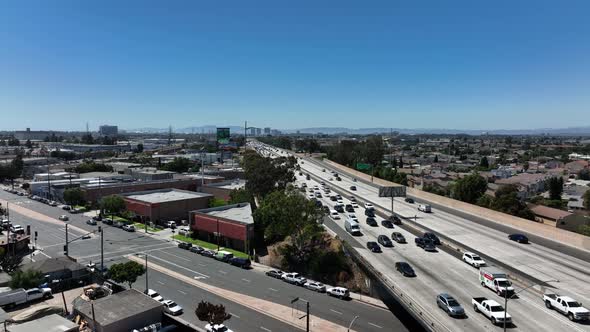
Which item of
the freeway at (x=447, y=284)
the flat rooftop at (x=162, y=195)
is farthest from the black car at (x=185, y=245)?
the freeway at (x=447, y=284)

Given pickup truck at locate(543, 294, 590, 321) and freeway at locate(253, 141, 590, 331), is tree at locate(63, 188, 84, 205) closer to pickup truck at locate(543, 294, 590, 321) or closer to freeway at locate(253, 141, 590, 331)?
freeway at locate(253, 141, 590, 331)

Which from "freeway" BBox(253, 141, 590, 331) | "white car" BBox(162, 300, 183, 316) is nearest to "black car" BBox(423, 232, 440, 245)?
"freeway" BBox(253, 141, 590, 331)

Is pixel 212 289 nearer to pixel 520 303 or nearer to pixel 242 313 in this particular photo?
pixel 242 313

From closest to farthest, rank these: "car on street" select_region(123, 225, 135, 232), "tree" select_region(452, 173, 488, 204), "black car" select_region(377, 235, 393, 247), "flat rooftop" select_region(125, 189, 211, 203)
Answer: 1. "black car" select_region(377, 235, 393, 247)
2. "car on street" select_region(123, 225, 135, 232)
3. "flat rooftop" select_region(125, 189, 211, 203)
4. "tree" select_region(452, 173, 488, 204)

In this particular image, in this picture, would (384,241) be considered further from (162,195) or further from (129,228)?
(162,195)

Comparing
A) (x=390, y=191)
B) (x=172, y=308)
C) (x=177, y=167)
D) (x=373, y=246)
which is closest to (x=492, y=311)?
(x=373, y=246)

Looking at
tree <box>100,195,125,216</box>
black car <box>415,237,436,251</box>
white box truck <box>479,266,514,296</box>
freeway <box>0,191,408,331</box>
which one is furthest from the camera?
tree <box>100,195,125,216</box>

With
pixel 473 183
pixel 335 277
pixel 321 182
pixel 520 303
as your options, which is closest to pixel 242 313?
pixel 335 277
